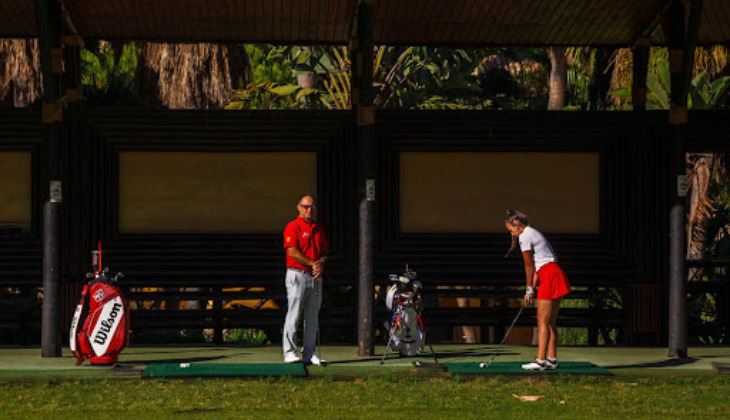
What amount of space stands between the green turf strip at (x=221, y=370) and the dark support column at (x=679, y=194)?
13.7 feet

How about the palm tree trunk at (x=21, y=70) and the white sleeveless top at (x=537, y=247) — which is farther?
the palm tree trunk at (x=21, y=70)

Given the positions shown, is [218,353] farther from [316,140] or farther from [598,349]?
[598,349]

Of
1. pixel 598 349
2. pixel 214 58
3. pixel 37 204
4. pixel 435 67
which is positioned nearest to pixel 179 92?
pixel 214 58

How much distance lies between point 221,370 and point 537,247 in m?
3.32

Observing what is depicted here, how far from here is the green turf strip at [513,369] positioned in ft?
41.5

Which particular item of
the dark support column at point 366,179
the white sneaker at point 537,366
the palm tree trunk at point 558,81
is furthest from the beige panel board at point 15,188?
the palm tree trunk at point 558,81

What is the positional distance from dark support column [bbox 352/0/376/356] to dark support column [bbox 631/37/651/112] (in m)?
3.65

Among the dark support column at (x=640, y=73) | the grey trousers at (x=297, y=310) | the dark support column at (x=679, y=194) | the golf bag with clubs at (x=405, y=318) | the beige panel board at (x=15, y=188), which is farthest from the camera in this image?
the dark support column at (x=640, y=73)

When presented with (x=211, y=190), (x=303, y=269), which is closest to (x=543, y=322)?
(x=303, y=269)

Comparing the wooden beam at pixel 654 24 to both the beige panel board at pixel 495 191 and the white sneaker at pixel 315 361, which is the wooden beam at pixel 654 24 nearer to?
the beige panel board at pixel 495 191

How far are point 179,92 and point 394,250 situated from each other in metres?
15.8

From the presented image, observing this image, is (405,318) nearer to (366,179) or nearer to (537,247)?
(366,179)

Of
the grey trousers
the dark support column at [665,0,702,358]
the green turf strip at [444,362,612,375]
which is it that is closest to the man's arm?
the grey trousers

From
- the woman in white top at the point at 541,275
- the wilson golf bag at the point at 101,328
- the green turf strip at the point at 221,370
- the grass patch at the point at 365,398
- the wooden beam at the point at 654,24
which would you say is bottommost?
the grass patch at the point at 365,398
